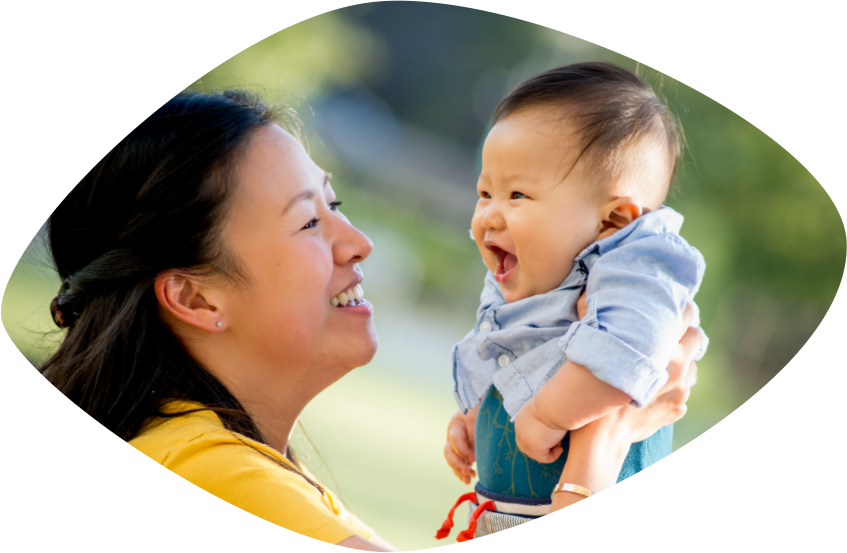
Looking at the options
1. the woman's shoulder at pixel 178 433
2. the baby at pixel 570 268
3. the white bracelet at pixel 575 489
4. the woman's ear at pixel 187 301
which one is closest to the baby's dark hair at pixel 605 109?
the baby at pixel 570 268

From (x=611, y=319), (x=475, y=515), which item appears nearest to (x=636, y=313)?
(x=611, y=319)

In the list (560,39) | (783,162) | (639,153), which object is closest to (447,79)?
(560,39)

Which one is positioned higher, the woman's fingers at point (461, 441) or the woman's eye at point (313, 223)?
the woman's eye at point (313, 223)

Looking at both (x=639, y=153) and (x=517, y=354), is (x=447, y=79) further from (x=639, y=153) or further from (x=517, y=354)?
(x=517, y=354)

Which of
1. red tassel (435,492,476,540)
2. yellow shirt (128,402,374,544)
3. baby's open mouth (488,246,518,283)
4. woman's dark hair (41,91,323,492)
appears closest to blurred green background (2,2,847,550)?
red tassel (435,492,476,540)

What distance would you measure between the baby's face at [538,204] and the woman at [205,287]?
27 cm

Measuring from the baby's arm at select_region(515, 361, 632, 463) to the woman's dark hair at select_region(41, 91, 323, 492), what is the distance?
473mm

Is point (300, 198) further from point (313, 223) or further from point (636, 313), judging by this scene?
point (636, 313)

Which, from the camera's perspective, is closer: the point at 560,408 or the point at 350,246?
the point at 560,408

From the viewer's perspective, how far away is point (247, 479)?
1.17 m

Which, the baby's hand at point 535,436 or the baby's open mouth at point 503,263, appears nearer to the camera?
the baby's hand at point 535,436

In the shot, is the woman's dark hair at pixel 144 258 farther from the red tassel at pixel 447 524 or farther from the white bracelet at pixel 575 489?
the white bracelet at pixel 575 489

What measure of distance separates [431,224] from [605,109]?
0.59 metres

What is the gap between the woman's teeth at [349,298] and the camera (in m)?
1.43
